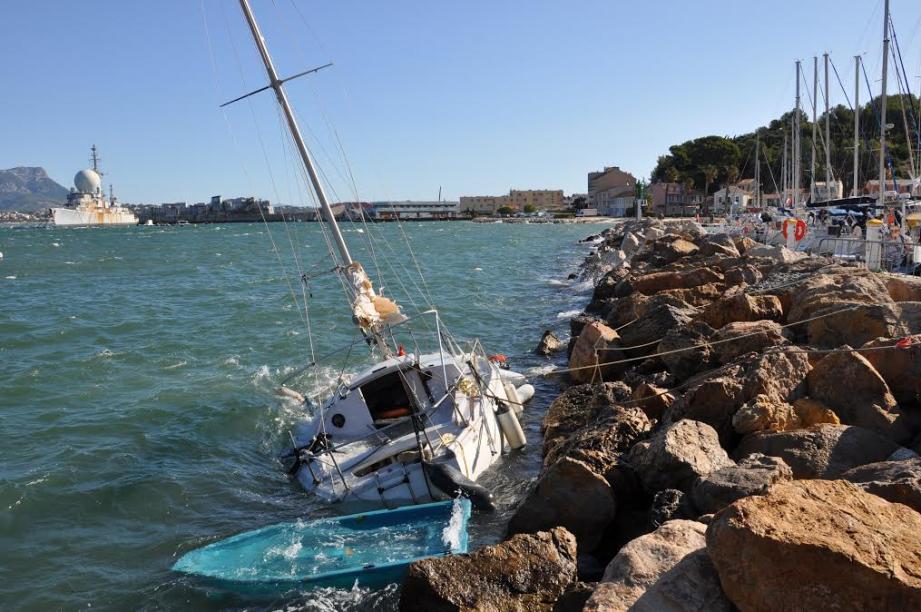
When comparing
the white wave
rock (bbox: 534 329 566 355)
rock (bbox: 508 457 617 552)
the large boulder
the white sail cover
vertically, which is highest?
the white sail cover

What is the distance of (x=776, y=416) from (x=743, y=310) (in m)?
6.17

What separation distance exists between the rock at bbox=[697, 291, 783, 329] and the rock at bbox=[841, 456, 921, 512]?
8.06 meters

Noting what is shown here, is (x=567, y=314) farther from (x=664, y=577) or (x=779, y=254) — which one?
(x=664, y=577)

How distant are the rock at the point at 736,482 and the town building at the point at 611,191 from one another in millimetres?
144174

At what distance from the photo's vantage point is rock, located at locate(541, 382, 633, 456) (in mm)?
12891

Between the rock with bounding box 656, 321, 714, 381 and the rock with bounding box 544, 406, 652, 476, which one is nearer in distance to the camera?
the rock with bounding box 544, 406, 652, 476

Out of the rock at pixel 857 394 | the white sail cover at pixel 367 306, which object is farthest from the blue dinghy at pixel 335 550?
the rock at pixel 857 394

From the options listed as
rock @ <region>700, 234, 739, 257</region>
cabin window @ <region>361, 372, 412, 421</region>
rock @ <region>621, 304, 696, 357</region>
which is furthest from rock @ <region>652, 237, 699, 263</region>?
cabin window @ <region>361, 372, 412, 421</region>

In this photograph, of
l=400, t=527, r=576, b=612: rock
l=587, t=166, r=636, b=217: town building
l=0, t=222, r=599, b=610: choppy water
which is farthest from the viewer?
l=587, t=166, r=636, b=217: town building

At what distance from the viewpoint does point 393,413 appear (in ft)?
46.7

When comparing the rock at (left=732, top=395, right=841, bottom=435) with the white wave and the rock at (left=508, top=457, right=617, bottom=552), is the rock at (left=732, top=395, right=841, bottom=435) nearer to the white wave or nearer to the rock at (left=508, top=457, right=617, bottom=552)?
the rock at (left=508, top=457, right=617, bottom=552)

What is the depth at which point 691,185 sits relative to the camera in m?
120

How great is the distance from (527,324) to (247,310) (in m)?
14.0

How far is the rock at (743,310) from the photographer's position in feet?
51.1
